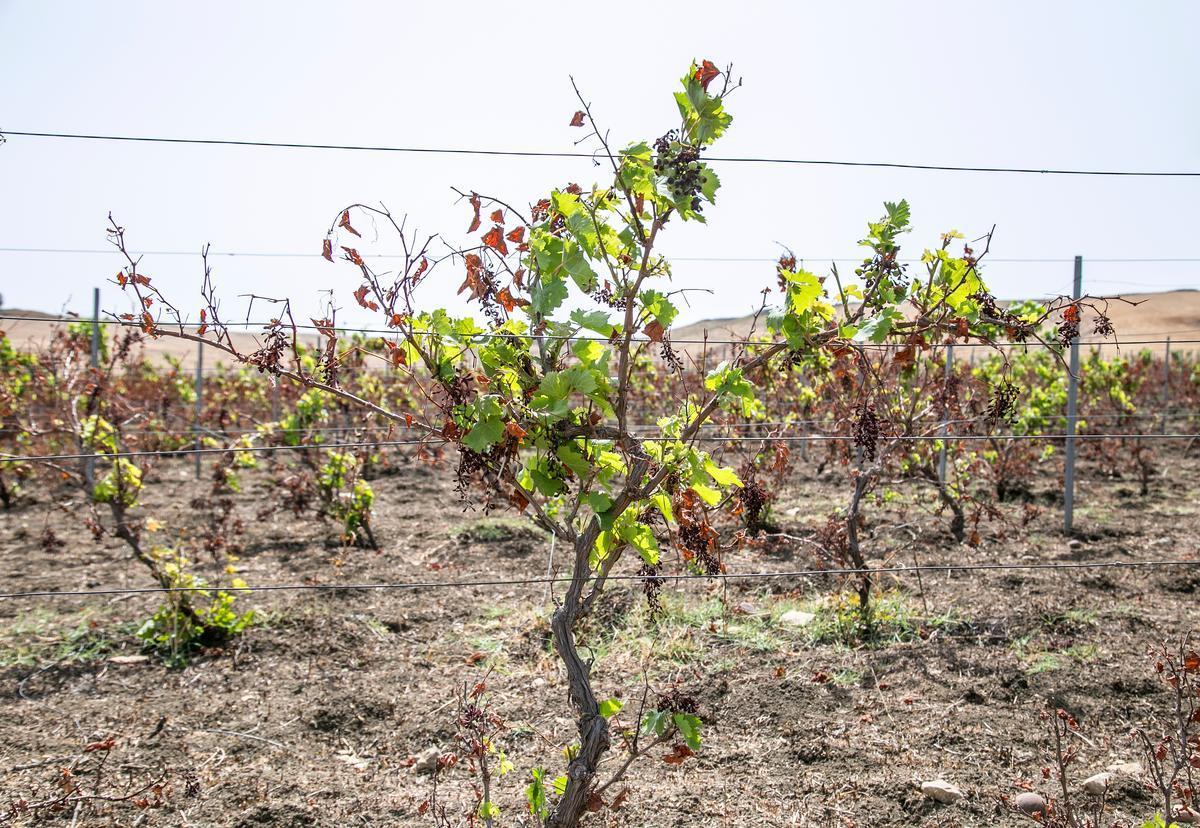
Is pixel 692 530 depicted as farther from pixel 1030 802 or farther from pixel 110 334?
pixel 110 334

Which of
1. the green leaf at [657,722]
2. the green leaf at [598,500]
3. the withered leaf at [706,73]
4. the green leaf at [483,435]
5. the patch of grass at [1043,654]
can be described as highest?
the withered leaf at [706,73]

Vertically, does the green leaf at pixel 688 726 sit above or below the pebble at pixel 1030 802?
above

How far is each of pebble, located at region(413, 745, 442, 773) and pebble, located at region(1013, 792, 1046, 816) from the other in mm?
2133

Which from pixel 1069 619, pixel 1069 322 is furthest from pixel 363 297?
pixel 1069 619

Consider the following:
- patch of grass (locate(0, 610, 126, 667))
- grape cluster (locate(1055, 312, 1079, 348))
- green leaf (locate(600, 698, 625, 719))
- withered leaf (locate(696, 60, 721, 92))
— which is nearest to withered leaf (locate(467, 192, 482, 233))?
withered leaf (locate(696, 60, 721, 92))

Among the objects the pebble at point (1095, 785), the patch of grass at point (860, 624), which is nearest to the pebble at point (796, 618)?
the patch of grass at point (860, 624)

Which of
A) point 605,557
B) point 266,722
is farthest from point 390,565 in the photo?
point 605,557

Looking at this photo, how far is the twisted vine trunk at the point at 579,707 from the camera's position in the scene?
7.57ft

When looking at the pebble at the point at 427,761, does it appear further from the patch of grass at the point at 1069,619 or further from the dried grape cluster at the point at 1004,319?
the patch of grass at the point at 1069,619

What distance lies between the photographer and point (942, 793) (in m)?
3.16

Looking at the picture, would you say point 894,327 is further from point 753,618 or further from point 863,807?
point 753,618

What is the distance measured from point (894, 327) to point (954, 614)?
3.20 meters

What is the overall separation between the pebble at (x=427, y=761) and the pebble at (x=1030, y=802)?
2133 mm

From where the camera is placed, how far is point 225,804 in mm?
3236
